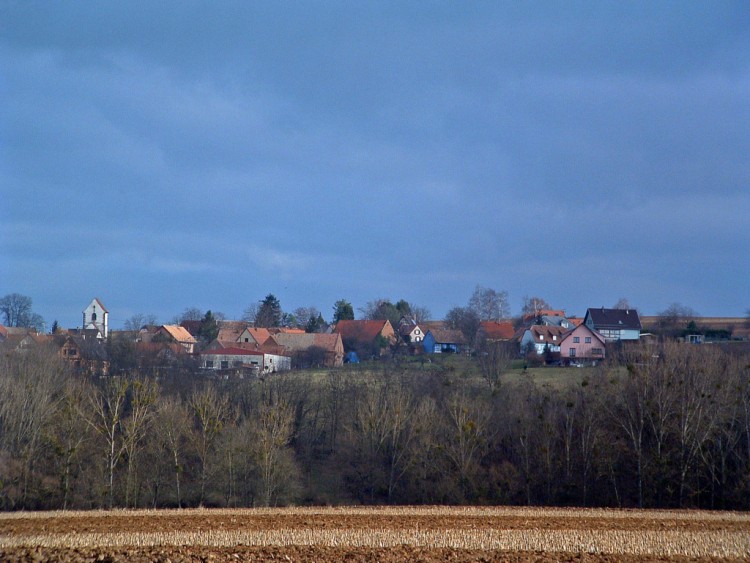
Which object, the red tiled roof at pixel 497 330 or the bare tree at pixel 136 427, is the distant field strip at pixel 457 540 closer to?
the bare tree at pixel 136 427

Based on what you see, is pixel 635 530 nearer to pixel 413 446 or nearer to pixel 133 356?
pixel 413 446

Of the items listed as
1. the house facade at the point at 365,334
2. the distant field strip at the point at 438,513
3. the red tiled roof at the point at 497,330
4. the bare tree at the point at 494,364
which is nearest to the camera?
the distant field strip at the point at 438,513

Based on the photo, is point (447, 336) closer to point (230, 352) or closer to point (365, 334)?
point (365, 334)

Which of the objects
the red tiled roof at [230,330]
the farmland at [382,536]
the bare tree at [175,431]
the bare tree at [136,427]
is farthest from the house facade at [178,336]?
the farmland at [382,536]

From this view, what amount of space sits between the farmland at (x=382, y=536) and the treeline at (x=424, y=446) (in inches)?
407

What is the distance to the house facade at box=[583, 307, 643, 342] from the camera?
94.9m

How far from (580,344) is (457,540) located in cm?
5536

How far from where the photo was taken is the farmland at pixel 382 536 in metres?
24.2

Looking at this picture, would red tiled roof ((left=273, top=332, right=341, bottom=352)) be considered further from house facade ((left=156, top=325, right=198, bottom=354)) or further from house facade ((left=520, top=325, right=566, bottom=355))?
house facade ((left=520, top=325, right=566, bottom=355))

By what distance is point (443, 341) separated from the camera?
10331 centimetres

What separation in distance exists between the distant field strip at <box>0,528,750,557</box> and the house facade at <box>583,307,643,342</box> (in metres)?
69.3

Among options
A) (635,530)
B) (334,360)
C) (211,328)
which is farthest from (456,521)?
(211,328)

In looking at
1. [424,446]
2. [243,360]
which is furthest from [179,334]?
[424,446]

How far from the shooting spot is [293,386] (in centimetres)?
6250
